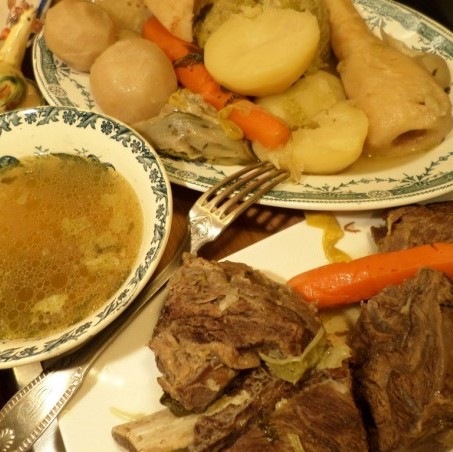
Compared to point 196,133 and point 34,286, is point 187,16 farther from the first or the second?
point 34,286

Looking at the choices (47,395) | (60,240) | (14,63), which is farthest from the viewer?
(14,63)

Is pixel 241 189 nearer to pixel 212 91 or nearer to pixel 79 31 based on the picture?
pixel 212 91

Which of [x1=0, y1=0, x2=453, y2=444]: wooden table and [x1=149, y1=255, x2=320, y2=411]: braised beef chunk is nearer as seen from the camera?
[x1=149, y1=255, x2=320, y2=411]: braised beef chunk

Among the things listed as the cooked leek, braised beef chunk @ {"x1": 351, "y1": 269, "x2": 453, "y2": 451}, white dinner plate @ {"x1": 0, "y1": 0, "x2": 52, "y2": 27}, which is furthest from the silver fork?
white dinner plate @ {"x1": 0, "y1": 0, "x2": 52, "y2": 27}

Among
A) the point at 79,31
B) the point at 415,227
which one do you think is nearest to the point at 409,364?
the point at 415,227

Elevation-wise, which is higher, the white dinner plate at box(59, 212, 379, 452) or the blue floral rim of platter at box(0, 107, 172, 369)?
the blue floral rim of platter at box(0, 107, 172, 369)

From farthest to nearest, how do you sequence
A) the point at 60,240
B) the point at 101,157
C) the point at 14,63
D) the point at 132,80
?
the point at 14,63 < the point at 132,80 < the point at 101,157 < the point at 60,240

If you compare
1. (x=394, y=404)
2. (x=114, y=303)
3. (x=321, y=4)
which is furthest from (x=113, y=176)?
(x=321, y=4)

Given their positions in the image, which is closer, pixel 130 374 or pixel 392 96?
pixel 130 374

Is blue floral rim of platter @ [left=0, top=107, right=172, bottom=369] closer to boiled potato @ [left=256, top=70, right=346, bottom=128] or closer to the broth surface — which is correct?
the broth surface
